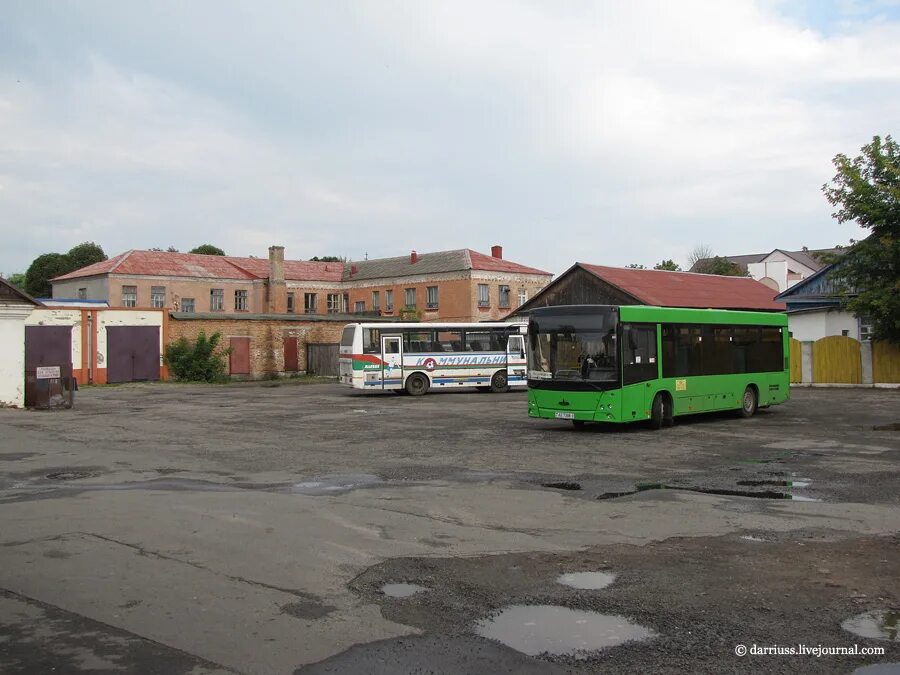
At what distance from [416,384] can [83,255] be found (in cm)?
6767

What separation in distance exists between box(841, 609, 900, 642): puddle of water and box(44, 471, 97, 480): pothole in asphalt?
34.2 ft

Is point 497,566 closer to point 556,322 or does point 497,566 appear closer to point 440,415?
point 556,322

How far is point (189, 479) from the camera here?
12.0 metres

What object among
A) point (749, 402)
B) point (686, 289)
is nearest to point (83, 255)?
point (686, 289)

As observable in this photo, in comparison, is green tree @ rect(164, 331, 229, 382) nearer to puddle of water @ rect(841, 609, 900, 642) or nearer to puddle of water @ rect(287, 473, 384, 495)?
puddle of water @ rect(287, 473, 384, 495)

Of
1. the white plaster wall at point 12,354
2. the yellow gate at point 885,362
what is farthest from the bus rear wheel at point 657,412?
the white plaster wall at point 12,354

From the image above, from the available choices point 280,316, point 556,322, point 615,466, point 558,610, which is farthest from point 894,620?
point 280,316

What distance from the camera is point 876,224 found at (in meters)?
31.0

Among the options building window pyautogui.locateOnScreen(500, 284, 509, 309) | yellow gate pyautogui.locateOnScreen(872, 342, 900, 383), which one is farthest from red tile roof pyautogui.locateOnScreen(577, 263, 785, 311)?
building window pyautogui.locateOnScreen(500, 284, 509, 309)

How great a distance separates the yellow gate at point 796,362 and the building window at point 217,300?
152 ft

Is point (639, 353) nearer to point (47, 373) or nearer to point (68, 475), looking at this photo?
point (68, 475)

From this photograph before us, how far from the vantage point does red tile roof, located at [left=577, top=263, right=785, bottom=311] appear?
148 feet

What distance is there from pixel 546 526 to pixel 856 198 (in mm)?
27392

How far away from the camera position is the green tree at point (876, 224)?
99.7ft
